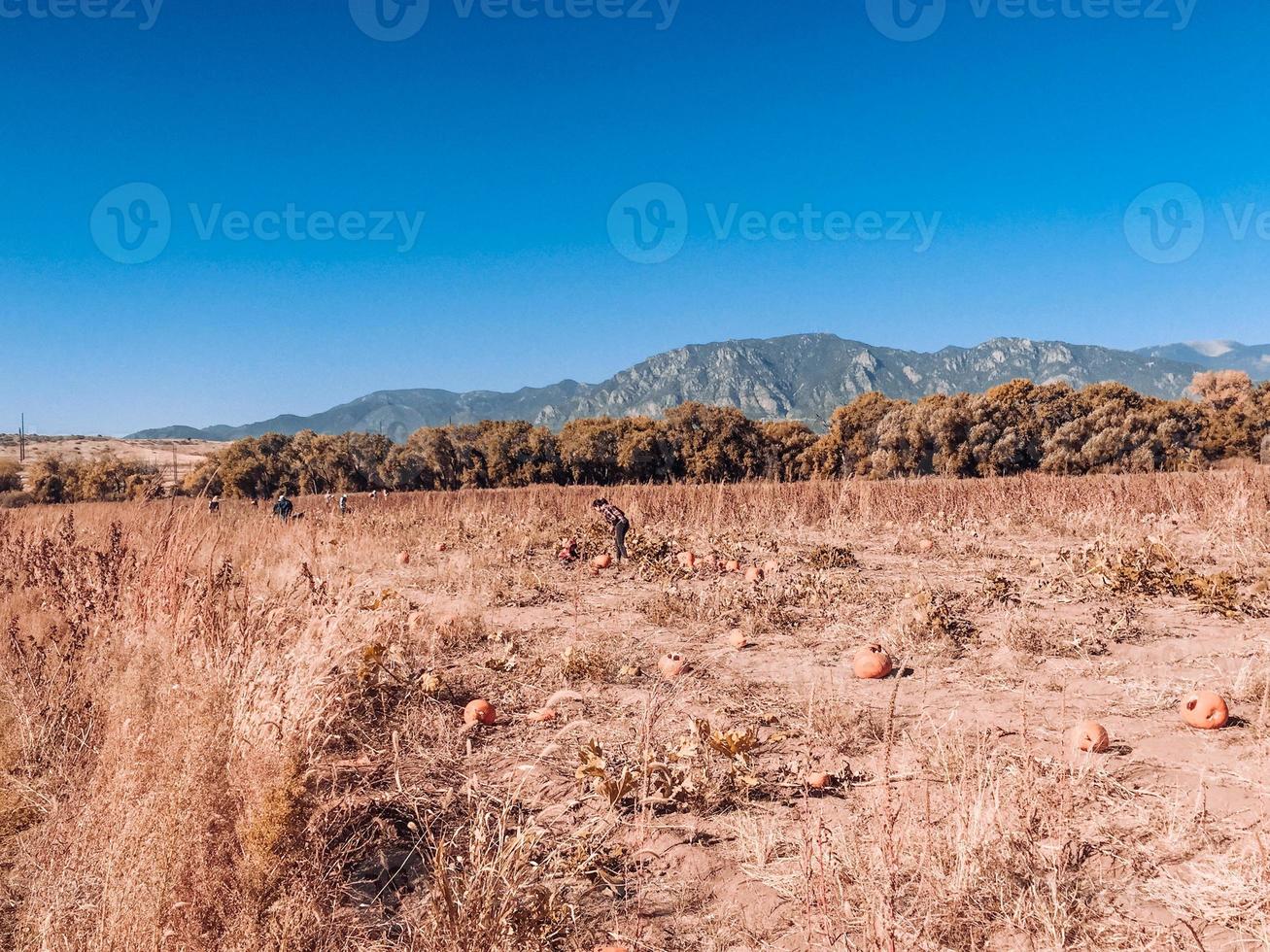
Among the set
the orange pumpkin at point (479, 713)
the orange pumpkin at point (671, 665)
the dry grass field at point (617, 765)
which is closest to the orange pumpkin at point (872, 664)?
the dry grass field at point (617, 765)

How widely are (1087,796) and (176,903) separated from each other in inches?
137

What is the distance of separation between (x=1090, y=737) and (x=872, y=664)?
147 centimetres

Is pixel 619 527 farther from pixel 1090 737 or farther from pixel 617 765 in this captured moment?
pixel 1090 737

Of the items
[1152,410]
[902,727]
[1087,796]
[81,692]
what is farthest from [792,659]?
[1152,410]

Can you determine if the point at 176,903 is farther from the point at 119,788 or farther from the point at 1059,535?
the point at 1059,535

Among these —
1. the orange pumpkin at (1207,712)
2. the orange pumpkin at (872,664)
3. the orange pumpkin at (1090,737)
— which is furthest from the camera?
the orange pumpkin at (872,664)

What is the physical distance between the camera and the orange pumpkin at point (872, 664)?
4.57 meters

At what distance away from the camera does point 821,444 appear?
54.2 metres

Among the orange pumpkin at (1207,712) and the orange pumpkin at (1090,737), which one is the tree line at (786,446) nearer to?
the orange pumpkin at (1207,712)

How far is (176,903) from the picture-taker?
193cm

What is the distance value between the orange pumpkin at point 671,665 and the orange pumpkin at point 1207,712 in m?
3.02

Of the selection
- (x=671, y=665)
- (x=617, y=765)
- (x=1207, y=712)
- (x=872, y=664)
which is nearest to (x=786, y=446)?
(x=872, y=664)

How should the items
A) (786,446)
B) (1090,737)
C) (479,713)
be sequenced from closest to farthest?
(1090,737) < (479,713) < (786,446)

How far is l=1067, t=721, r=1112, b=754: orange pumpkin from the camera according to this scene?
10.5 feet
